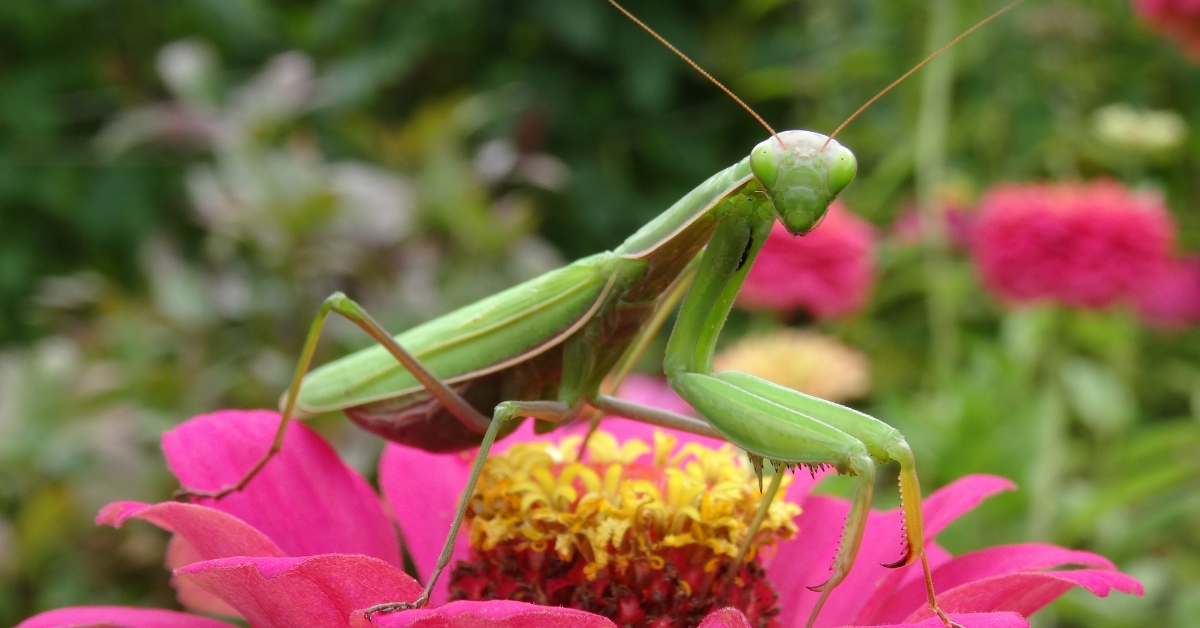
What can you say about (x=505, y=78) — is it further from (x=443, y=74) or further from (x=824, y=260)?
(x=824, y=260)

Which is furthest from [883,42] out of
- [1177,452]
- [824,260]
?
[1177,452]

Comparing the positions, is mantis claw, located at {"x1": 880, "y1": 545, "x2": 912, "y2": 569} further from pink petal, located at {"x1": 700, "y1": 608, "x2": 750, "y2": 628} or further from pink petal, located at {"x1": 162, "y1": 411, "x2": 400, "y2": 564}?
pink petal, located at {"x1": 162, "y1": 411, "x2": 400, "y2": 564}

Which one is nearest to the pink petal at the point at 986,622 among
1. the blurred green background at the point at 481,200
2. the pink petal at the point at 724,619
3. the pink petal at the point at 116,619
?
the pink petal at the point at 724,619

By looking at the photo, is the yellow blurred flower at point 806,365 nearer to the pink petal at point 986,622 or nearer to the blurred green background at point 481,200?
the blurred green background at point 481,200

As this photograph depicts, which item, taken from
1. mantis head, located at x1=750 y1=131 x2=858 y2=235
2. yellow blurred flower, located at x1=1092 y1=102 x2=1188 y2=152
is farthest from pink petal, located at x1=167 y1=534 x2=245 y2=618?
yellow blurred flower, located at x1=1092 y1=102 x2=1188 y2=152

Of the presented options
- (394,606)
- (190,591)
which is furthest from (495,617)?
(190,591)

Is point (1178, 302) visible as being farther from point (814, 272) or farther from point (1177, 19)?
point (814, 272)
